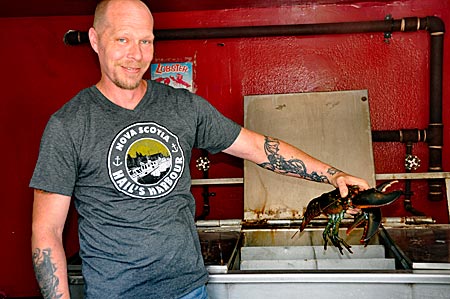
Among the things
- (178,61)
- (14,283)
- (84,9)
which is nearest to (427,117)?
(178,61)

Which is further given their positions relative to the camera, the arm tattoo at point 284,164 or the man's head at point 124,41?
the arm tattoo at point 284,164

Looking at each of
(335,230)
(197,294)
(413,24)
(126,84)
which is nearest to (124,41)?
(126,84)

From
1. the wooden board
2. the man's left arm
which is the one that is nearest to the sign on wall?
the wooden board

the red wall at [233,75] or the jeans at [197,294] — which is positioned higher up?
the red wall at [233,75]

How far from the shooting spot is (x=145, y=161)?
5.61ft

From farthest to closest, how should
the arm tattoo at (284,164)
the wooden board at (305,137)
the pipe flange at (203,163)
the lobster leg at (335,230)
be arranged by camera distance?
1. the pipe flange at (203,163)
2. the wooden board at (305,137)
3. the lobster leg at (335,230)
4. the arm tattoo at (284,164)

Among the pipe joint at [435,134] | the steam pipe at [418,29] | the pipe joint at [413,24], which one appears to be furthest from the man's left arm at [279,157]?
the pipe joint at [413,24]

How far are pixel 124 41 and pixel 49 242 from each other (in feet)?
2.40

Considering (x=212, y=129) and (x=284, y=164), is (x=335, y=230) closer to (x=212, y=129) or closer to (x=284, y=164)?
(x=284, y=164)

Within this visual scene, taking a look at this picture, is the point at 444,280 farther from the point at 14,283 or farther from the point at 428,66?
the point at 14,283

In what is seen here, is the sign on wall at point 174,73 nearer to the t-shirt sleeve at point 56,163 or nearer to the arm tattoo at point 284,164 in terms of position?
the arm tattoo at point 284,164

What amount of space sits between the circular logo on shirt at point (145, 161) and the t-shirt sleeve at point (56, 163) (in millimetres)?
132

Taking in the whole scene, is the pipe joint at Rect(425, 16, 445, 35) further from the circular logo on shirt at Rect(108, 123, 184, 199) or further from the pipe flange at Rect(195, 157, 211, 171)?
the circular logo on shirt at Rect(108, 123, 184, 199)

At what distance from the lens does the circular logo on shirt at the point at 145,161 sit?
1.68 metres
